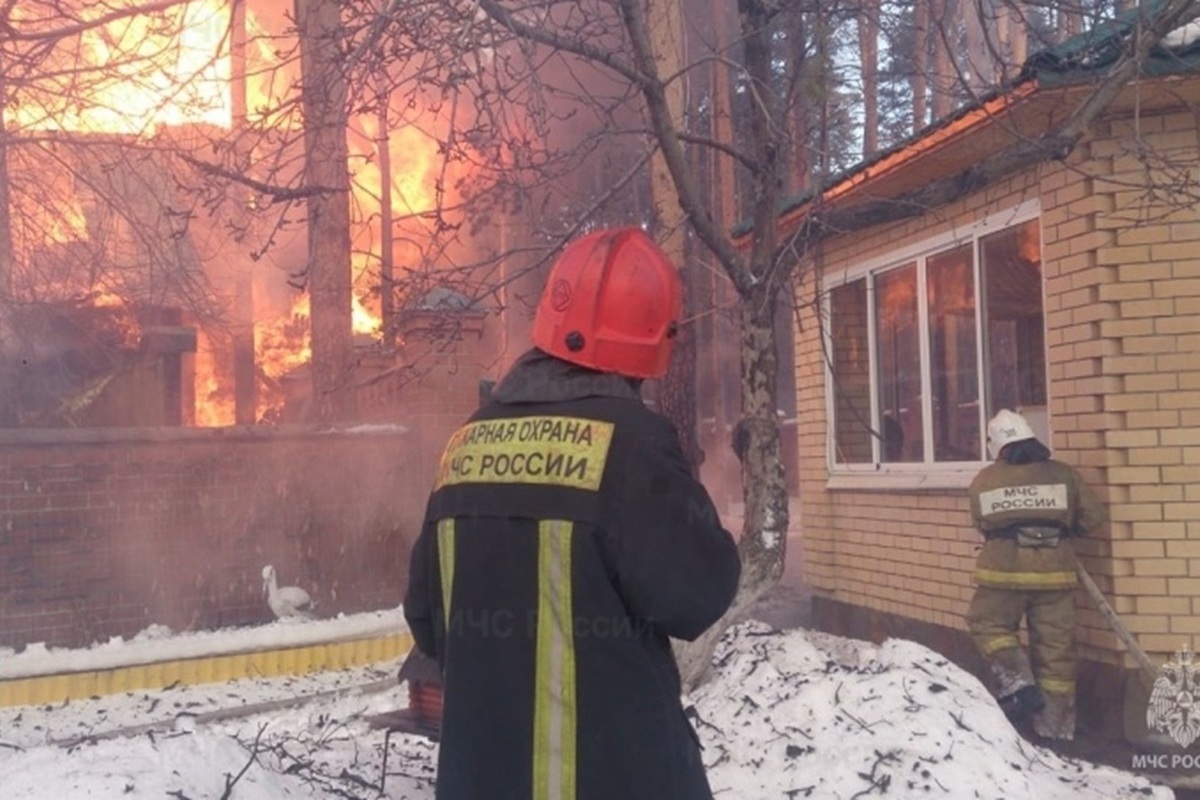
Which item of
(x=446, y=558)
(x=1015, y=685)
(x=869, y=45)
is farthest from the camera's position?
(x=869, y=45)

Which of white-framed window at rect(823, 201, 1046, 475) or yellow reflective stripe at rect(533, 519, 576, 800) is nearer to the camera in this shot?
yellow reflective stripe at rect(533, 519, 576, 800)

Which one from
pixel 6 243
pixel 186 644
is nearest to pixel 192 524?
pixel 186 644

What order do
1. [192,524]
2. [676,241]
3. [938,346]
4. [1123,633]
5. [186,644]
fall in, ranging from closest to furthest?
[1123,633]
[938,346]
[186,644]
[676,241]
[192,524]

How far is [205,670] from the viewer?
26.9 ft

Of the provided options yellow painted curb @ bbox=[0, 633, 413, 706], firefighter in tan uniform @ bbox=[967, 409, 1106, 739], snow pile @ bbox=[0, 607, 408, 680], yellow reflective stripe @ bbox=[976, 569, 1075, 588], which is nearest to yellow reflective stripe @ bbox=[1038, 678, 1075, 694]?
firefighter in tan uniform @ bbox=[967, 409, 1106, 739]

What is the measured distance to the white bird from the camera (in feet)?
31.1

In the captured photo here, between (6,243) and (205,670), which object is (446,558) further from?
(6,243)

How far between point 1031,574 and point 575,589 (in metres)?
4.27

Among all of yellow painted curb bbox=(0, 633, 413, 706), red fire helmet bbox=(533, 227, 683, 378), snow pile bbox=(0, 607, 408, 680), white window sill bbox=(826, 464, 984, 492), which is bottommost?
yellow painted curb bbox=(0, 633, 413, 706)

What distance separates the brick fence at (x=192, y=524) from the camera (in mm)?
8586

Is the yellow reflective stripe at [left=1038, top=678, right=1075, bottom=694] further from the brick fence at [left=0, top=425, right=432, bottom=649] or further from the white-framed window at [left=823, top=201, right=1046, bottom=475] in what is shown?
the brick fence at [left=0, top=425, right=432, bottom=649]

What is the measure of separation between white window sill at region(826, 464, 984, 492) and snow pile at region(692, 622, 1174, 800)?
71.9 inches

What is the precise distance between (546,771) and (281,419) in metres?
22.6

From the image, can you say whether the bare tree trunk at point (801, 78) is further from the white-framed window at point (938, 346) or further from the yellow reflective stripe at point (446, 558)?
the yellow reflective stripe at point (446, 558)
